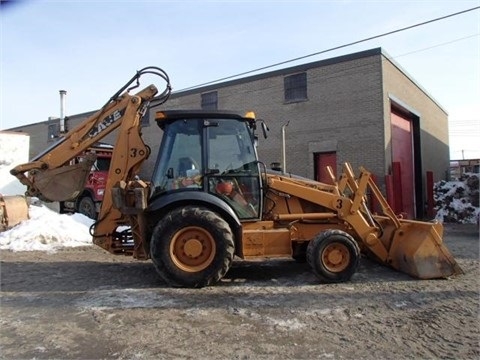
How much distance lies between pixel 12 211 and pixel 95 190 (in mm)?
4449

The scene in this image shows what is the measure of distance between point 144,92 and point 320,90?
1193 cm

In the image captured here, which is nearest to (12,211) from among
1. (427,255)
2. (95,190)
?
(95,190)

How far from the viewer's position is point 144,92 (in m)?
7.75

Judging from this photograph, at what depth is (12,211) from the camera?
12328 millimetres

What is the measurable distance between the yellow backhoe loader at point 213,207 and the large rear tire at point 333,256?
15 mm

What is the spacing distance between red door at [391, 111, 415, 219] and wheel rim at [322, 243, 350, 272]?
11216 millimetres

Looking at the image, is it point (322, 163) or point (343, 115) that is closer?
point (343, 115)

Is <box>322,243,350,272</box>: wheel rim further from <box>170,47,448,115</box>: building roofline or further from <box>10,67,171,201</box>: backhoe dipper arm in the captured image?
<box>170,47,448,115</box>: building roofline

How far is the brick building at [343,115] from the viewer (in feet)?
55.7

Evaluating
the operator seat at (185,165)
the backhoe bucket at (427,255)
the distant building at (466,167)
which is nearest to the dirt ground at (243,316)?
the backhoe bucket at (427,255)

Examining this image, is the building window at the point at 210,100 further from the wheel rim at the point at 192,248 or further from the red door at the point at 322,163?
the wheel rim at the point at 192,248

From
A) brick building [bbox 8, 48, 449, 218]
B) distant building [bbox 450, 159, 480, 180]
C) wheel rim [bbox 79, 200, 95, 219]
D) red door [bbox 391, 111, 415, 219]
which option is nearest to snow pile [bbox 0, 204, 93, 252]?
brick building [bbox 8, 48, 449, 218]

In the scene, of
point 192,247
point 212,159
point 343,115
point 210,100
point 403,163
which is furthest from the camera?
point 210,100

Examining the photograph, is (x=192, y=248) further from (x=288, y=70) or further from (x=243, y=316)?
(x=288, y=70)
